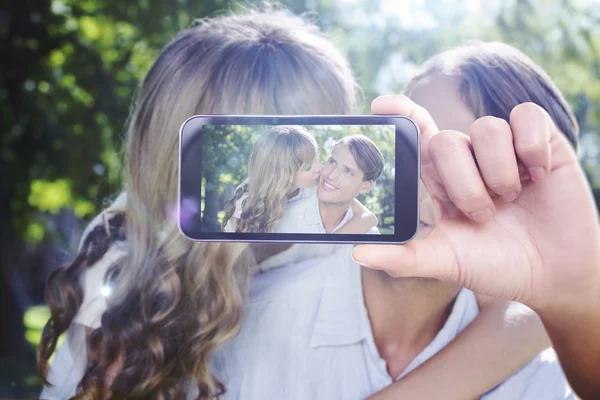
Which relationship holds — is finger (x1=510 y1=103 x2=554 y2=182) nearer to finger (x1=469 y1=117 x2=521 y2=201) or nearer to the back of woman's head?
finger (x1=469 y1=117 x2=521 y2=201)

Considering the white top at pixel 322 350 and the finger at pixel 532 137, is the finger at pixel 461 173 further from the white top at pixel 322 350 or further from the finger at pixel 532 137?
the white top at pixel 322 350

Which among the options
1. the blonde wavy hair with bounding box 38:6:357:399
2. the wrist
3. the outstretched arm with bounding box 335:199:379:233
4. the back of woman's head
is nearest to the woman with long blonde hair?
the blonde wavy hair with bounding box 38:6:357:399

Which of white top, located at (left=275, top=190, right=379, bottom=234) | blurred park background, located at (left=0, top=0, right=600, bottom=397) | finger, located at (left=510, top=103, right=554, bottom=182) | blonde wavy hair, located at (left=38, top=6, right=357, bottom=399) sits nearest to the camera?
finger, located at (left=510, top=103, right=554, bottom=182)

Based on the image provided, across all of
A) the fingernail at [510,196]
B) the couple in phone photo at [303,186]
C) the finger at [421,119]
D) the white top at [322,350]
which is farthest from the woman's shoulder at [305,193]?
the white top at [322,350]

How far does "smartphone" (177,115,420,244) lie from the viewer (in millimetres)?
732

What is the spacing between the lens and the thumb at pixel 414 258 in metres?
0.65

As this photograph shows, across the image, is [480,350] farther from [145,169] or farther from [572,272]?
[145,169]

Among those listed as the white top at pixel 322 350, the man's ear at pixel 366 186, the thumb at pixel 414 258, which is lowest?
the white top at pixel 322 350

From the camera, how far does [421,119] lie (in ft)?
2.42

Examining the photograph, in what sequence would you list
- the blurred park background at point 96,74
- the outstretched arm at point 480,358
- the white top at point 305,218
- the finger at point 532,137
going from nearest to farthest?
the finger at point 532,137 < the white top at point 305,218 < the outstretched arm at point 480,358 < the blurred park background at point 96,74

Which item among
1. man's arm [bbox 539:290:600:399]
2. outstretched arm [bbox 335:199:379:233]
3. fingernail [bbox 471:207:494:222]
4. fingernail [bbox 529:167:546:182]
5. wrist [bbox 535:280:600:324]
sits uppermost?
fingernail [bbox 529:167:546:182]

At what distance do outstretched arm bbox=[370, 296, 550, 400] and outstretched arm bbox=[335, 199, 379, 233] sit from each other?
448 millimetres

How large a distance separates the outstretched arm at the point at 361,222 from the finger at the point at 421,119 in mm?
92

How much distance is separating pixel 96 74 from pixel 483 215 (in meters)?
1.42
